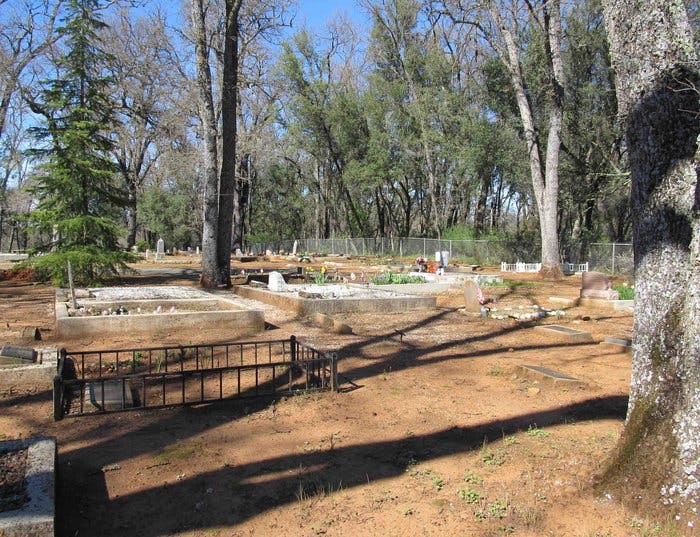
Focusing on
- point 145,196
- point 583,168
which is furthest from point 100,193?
point 145,196

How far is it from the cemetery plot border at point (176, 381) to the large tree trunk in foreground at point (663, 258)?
293 cm

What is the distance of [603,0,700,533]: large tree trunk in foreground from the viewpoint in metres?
3.17

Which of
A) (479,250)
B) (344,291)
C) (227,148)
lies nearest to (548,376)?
(344,291)

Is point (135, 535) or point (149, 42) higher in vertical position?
point (149, 42)

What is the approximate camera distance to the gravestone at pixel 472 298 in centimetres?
1184

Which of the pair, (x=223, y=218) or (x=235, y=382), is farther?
(x=223, y=218)

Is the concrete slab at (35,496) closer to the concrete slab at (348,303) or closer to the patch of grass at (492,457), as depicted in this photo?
the patch of grass at (492,457)

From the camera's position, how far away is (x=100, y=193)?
55.9 ft

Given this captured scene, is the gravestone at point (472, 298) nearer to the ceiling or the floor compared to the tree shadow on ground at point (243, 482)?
nearer to the ceiling

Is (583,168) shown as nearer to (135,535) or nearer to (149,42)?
(149,42)

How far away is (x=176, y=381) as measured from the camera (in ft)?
21.0

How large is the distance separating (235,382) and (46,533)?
12.4ft

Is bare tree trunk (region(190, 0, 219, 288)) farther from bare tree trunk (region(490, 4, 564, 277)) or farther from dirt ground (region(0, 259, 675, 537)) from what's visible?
bare tree trunk (region(490, 4, 564, 277))

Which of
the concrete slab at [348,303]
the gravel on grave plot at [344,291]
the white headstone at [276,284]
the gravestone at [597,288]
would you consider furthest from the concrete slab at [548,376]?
the white headstone at [276,284]
